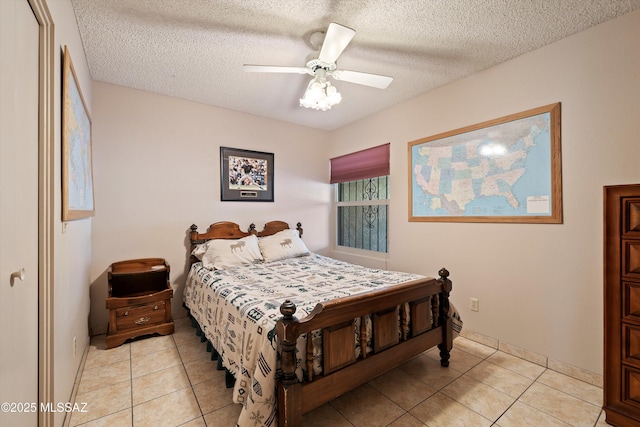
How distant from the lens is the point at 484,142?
2508 mm

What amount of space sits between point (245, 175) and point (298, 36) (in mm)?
1940

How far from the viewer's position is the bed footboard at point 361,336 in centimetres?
132

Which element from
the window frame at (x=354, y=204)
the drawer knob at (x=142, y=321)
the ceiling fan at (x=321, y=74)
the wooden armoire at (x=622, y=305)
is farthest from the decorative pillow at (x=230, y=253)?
the wooden armoire at (x=622, y=305)

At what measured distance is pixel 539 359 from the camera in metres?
2.17

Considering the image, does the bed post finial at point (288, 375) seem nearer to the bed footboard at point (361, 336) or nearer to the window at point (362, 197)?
the bed footboard at point (361, 336)

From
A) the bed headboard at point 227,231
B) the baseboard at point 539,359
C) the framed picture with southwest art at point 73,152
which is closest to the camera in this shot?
the framed picture with southwest art at point 73,152

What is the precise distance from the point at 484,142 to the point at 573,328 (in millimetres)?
1637

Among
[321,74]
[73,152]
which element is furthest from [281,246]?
[73,152]

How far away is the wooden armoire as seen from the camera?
4.86 ft

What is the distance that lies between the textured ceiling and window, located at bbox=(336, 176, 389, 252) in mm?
1342

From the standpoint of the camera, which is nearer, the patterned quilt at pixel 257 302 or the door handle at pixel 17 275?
the door handle at pixel 17 275

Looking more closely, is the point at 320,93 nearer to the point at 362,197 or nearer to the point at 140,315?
the point at 362,197

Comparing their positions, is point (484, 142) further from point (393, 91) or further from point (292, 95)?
point (292, 95)

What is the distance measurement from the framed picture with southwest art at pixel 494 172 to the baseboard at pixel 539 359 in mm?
1081
